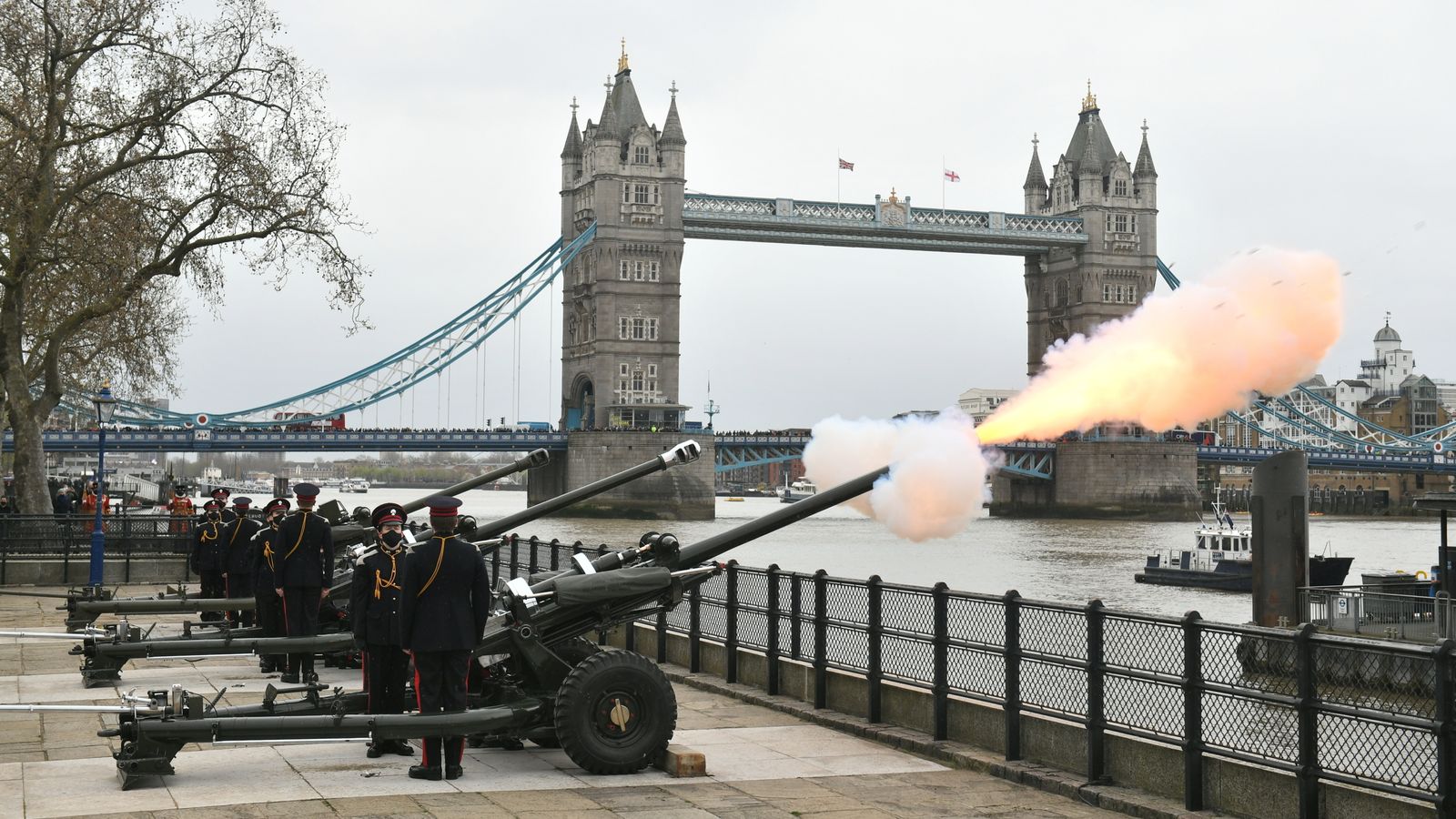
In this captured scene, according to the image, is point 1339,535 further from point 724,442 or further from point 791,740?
point 791,740

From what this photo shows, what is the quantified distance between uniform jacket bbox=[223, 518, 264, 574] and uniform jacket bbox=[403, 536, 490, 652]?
8985 mm

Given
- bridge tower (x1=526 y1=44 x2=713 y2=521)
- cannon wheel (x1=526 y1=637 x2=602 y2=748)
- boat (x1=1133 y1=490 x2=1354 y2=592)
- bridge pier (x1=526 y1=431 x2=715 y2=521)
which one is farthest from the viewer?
bridge tower (x1=526 y1=44 x2=713 y2=521)

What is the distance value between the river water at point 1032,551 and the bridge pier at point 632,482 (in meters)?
2.47

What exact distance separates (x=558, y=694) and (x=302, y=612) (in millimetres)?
4802

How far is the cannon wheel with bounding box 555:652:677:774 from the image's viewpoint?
10.2 meters

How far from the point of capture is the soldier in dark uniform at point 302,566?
14.1 m

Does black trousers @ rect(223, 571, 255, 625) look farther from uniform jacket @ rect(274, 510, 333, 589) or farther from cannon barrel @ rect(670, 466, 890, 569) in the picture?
cannon barrel @ rect(670, 466, 890, 569)

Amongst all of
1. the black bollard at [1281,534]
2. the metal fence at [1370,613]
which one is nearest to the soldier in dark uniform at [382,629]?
the metal fence at [1370,613]

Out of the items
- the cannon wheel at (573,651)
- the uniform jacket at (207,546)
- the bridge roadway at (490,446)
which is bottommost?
the cannon wheel at (573,651)

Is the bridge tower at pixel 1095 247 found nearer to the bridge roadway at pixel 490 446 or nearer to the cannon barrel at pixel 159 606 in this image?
the bridge roadway at pixel 490 446

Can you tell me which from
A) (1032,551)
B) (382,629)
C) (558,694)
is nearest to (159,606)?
(382,629)

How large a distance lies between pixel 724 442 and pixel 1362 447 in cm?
4605

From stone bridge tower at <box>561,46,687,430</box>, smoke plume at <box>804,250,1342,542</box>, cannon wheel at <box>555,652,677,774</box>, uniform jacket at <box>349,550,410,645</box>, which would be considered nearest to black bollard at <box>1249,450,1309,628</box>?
smoke plume at <box>804,250,1342,542</box>

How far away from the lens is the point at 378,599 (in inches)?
435
